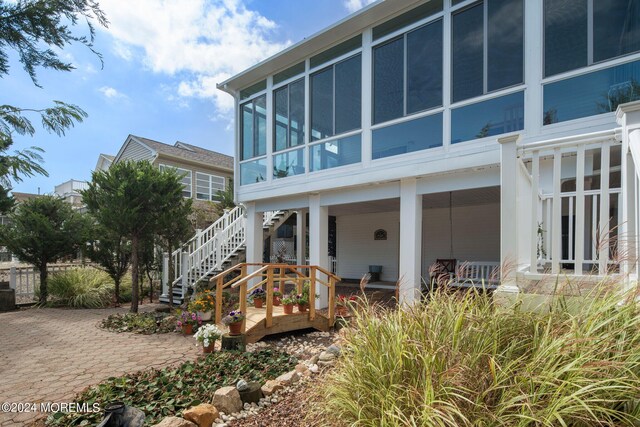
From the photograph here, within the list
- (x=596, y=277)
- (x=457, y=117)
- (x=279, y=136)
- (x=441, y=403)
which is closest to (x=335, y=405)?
(x=441, y=403)

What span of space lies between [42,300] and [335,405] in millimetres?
10585

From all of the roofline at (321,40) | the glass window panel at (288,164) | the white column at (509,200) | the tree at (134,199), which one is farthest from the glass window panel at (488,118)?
the tree at (134,199)

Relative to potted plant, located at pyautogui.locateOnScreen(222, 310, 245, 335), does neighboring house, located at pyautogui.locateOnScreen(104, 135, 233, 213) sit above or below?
above

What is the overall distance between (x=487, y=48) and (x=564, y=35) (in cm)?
105

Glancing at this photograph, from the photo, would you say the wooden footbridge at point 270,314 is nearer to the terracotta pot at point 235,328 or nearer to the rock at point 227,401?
the terracotta pot at point 235,328

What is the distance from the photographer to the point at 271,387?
3.21m

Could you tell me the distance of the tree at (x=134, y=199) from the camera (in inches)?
297

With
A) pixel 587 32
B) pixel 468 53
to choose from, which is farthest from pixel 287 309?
pixel 587 32

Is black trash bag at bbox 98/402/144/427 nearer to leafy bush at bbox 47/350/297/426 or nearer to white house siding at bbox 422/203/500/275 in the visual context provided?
leafy bush at bbox 47/350/297/426

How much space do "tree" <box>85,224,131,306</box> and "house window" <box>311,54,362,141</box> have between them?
6.02 metres

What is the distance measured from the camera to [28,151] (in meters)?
5.18

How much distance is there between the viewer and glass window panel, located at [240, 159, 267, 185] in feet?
30.5

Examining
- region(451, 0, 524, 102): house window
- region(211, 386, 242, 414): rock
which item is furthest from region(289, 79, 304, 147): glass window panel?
region(211, 386, 242, 414): rock

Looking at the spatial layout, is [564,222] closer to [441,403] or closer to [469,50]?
[469,50]
